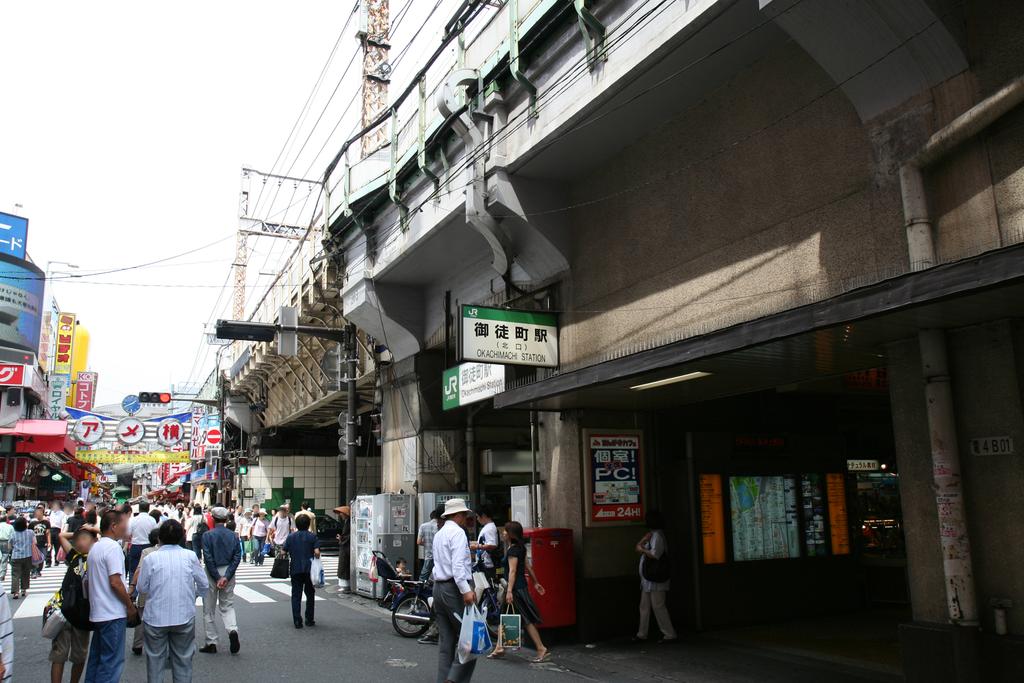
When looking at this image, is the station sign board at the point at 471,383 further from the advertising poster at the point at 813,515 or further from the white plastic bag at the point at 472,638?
the white plastic bag at the point at 472,638

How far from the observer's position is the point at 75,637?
705 cm

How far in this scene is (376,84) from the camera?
67.7ft

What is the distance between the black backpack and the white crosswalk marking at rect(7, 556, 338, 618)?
25.1 feet

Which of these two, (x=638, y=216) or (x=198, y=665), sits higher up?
(x=638, y=216)

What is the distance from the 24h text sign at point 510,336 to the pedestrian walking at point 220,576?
3.95 metres

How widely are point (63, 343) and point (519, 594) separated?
197 feet

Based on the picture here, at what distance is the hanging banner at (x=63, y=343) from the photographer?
5884 centimetres

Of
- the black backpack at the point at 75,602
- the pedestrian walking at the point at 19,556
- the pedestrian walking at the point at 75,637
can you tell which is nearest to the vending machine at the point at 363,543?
Answer: the pedestrian walking at the point at 19,556

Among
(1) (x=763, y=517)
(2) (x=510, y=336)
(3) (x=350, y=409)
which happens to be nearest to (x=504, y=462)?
(3) (x=350, y=409)

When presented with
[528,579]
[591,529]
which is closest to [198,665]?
[528,579]

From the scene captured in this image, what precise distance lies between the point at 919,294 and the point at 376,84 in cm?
1779

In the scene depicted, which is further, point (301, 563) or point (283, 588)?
point (283, 588)

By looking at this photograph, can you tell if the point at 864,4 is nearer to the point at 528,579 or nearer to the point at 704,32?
the point at 704,32

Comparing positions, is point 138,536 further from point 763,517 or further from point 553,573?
point 763,517
